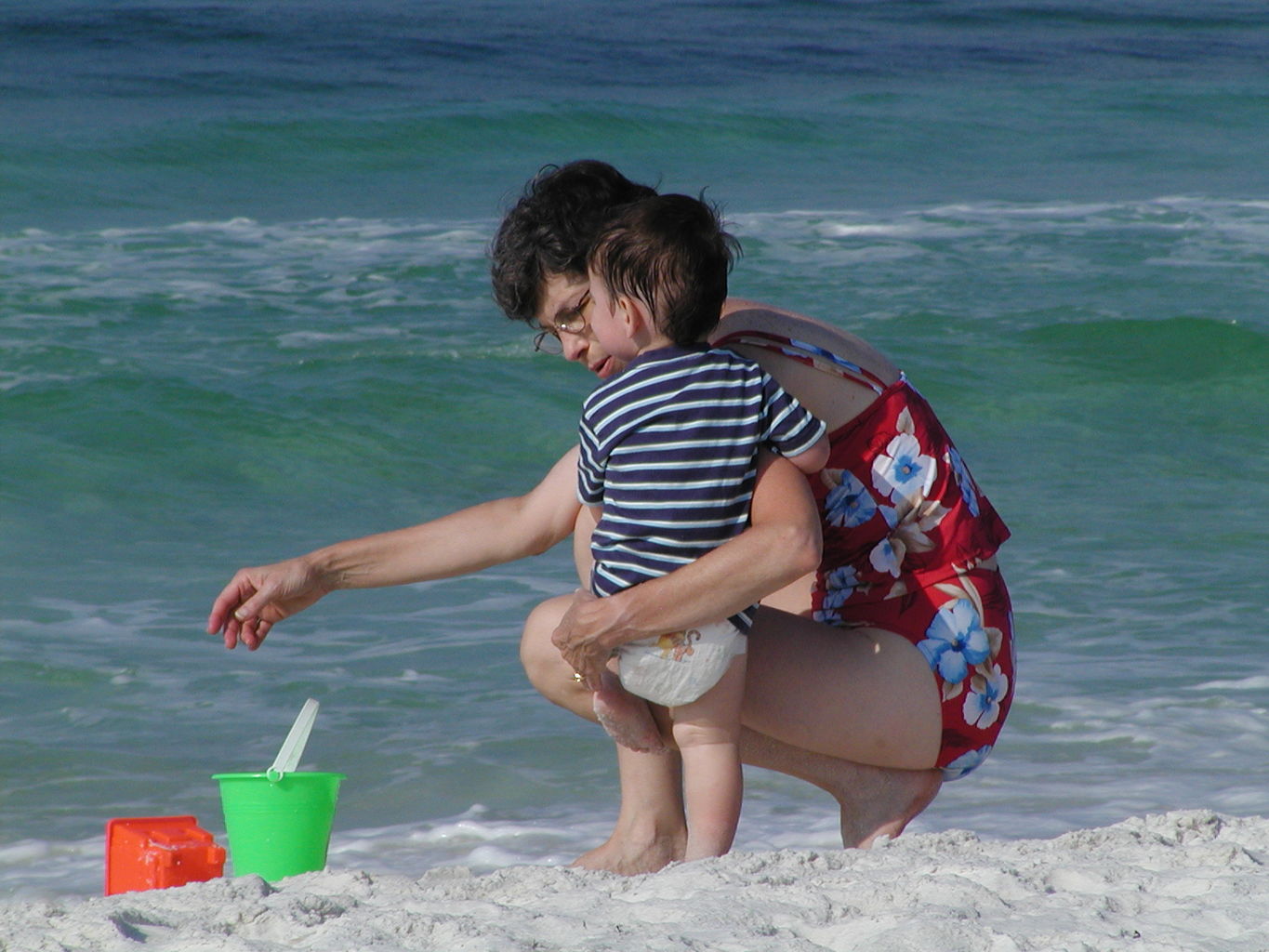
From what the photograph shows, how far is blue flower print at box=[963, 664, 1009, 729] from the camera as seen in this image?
8.93 ft

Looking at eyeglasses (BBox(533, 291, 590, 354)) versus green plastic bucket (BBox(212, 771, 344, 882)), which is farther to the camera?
eyeglasses (BBox(533, 291, 590, 354))

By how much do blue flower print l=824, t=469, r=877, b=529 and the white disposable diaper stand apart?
0.33m

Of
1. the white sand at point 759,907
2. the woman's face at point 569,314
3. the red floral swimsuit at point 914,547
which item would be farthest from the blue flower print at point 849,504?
the white sand at point 759,907

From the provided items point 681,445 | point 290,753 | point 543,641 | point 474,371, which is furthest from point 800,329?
point 474,371

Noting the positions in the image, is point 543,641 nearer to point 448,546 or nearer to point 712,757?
point 448,546

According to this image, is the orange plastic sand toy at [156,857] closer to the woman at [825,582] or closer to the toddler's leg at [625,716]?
the woman at [825,582]

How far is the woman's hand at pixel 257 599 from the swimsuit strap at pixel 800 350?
83 cm

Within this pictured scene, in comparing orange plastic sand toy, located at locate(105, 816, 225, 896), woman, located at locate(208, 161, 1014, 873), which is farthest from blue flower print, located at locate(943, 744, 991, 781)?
orange plastic sand toy, located at locate(105, 816, 225, 896)

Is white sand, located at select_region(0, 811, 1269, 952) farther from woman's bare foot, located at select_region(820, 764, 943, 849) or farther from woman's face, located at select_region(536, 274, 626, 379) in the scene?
woman's face, located at select_region(536, 274, 626, 379)

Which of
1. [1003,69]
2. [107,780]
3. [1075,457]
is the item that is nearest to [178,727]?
[107,780]

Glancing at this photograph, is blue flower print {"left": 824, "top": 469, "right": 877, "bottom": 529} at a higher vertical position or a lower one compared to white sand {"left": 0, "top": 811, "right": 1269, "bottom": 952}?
higher

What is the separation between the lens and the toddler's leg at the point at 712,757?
8.27 ft

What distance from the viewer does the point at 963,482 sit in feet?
9.06

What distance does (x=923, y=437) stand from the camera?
2.73 m
